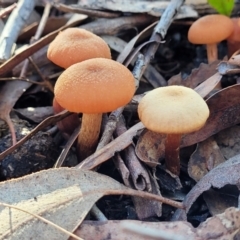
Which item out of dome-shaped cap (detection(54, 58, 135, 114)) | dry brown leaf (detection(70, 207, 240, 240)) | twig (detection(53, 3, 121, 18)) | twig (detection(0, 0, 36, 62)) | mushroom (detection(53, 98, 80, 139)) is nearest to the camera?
dry brown leaf (detection(70, 207, 240, 240))

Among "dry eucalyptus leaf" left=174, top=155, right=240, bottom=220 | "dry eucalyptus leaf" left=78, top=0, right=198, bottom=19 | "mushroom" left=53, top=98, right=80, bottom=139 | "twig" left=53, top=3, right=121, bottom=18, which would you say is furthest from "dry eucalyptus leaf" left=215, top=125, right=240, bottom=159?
"twig" left=53, top=3, right=121, bottom=18

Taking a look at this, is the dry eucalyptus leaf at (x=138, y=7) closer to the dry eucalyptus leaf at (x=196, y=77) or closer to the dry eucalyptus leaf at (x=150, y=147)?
the dry eucalyptus leaf at (x=196, y=77)

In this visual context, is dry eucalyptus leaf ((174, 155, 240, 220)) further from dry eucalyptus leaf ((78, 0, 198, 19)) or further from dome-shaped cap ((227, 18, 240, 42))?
dry eucalyptus leaf ((78, 0, 198, 19))

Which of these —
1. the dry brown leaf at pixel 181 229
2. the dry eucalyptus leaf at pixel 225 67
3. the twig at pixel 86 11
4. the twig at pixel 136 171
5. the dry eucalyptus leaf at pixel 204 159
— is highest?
the twig at pixel 86 11

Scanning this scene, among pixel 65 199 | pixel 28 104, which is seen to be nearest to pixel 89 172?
pixel 65 199

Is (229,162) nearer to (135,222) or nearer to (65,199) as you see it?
(135,222)

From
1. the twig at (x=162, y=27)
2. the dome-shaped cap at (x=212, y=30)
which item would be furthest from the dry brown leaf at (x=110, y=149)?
the dome-shaped cap at (x=212, y=30)
